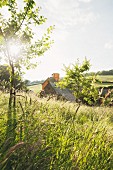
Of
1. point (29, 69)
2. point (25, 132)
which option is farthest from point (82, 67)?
point (25, 132)

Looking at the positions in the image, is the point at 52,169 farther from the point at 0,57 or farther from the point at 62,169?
the point at 0,57

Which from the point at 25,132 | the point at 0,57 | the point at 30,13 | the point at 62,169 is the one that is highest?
the point at 30,13

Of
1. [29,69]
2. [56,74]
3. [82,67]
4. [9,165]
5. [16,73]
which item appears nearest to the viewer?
[9,165]

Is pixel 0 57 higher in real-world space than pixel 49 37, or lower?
lower

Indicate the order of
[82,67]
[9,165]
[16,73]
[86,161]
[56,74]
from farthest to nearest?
[56,74] < [82,67] < [16,73] < [86,161] < [9,165]

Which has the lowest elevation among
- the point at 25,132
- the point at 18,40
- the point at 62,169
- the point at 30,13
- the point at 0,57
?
the point at 62,169

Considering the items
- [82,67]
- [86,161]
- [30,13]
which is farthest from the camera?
[82,67]

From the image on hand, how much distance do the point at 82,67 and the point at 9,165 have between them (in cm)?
3281

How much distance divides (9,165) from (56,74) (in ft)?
185

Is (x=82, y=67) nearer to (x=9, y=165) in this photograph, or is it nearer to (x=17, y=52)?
(x=17, y=52)

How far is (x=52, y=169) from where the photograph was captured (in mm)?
2441

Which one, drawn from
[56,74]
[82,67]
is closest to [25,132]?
[82,67]

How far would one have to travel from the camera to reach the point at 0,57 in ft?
38.5

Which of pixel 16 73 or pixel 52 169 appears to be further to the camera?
pixel 16 73
